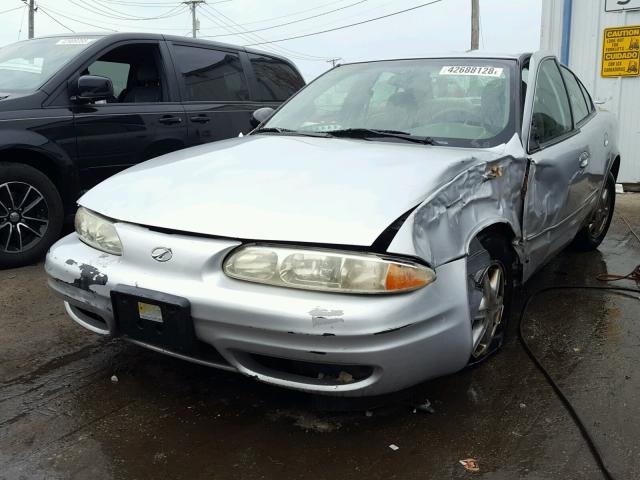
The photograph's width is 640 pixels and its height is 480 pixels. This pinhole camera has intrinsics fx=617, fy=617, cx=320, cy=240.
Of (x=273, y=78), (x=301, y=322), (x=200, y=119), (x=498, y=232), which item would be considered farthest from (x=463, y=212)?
(x=273, y=78)

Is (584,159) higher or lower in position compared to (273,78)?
lower

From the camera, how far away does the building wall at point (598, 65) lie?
8016 millimetres

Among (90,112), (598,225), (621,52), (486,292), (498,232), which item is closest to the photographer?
(486,292)

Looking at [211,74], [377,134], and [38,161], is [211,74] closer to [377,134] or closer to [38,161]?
[38,161]

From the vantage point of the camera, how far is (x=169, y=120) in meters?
5.16

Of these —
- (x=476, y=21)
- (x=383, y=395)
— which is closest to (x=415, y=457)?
(x=383, y=395)

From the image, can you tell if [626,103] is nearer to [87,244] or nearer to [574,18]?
[574,18]

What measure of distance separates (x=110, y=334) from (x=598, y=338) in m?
2.54

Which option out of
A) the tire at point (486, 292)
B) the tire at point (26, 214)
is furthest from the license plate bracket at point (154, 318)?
the tire at point (26, 214)

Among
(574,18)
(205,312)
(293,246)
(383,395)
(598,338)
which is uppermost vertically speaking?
(574,18)

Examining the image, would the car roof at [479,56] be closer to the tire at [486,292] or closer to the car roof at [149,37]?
the tire at [486,292]

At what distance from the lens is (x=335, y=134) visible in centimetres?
331

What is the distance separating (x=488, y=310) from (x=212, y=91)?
3726 millimetres

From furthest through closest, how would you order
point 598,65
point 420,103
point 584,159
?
point 598,65 → point 584,159 → point 420,103
